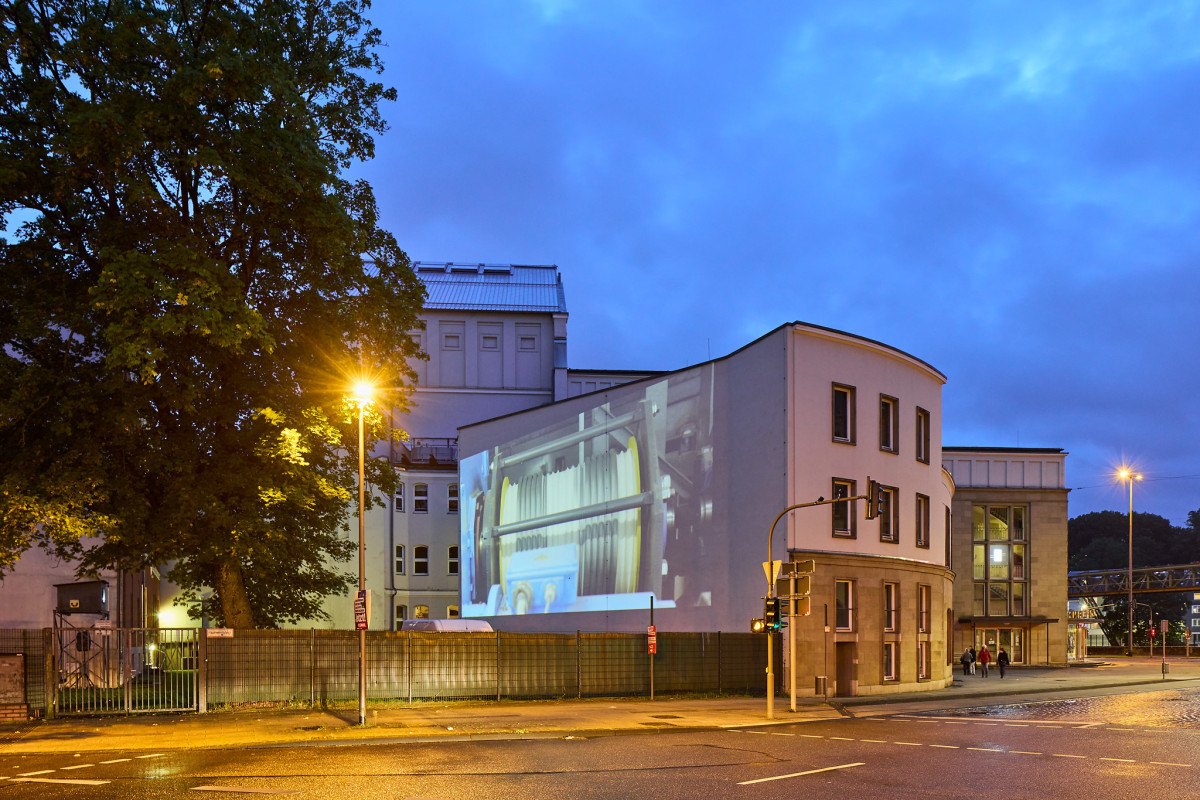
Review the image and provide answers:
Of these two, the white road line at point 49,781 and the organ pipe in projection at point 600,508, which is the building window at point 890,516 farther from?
the white road line at point 49,781

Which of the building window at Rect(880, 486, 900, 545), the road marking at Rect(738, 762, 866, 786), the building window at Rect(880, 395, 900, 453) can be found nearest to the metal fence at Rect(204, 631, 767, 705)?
the building window at Rect(880, 486, 900, 545)

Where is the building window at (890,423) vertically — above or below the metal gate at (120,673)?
above

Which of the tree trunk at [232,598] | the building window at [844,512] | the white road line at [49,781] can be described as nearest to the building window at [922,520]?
→ the building window at [844,512]

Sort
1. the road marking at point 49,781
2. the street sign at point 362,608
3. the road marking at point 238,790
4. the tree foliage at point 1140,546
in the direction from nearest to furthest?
the road marking at point 238,790
the road marking at point 49,781
the street sign at point 362,608
the tree foliage at point 1140,546

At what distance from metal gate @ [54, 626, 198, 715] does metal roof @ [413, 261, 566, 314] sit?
3585cm

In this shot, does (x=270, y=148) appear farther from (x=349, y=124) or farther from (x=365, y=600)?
(x=365, y=600)

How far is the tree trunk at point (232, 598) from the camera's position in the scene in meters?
26.2

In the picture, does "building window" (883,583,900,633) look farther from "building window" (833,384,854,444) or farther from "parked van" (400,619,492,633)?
"parked van" (400,619,492,633)

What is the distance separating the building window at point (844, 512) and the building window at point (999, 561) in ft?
95.2

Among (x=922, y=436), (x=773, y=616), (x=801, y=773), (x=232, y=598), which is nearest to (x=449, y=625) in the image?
(x=232, y=598)

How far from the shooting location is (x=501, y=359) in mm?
60594

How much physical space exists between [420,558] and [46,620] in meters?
24.4

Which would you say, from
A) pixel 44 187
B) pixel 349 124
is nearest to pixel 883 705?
pixel 349 124

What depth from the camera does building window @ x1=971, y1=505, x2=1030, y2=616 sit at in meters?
61.0
